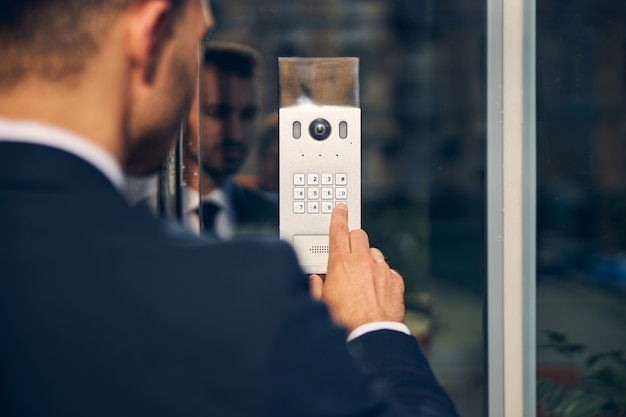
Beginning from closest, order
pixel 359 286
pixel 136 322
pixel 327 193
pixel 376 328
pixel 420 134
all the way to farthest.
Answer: pixel 136 322 → pixel 376 328 → pixel 359 286 → pixel 327 193 → pixel 420 134

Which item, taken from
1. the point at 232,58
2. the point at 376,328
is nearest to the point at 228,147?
the point at 232,58

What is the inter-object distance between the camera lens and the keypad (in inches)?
2.9

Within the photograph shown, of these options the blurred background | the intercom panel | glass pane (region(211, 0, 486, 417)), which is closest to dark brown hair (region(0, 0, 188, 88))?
the intercom panel

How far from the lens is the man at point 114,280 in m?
0.59

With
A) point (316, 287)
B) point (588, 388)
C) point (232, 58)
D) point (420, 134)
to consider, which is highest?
point (232, 58)

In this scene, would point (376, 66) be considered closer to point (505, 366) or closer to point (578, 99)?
point (578, 99)

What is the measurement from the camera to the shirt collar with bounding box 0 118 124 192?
2.12 ft

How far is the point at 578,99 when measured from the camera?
2631mm

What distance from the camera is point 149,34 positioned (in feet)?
2.24

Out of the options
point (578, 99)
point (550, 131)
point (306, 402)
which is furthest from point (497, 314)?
point (306, 402)

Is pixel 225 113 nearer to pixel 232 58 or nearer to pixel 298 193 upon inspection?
pixel 232 58

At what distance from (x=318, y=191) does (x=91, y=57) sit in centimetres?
86

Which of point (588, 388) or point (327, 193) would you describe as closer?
point (327, 193)

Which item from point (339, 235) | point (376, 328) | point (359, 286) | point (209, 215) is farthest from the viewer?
point (209, 215)
